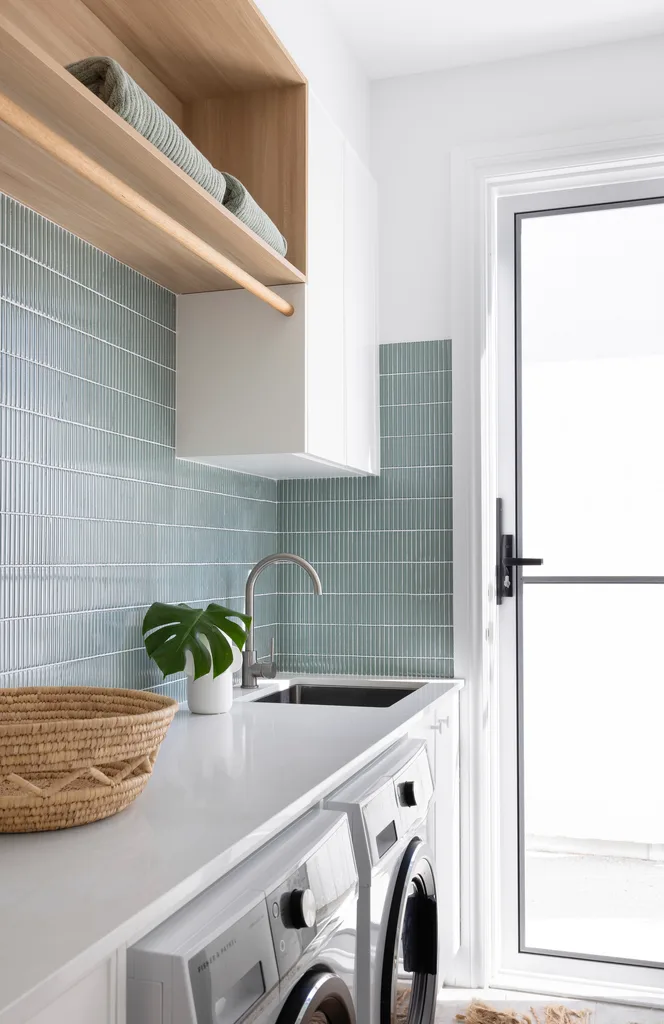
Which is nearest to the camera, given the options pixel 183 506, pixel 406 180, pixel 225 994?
pixel 225 994

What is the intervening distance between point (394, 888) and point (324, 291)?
53.2 inches

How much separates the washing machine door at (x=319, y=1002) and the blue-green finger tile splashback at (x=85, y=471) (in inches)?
27.0

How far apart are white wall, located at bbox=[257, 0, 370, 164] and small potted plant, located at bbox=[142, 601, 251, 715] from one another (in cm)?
134

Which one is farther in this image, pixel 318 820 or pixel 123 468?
pixel 123 468

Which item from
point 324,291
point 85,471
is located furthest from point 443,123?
point 85,471

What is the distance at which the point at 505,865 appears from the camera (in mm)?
2643

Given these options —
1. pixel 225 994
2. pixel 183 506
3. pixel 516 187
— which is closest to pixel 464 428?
pixel 516 187

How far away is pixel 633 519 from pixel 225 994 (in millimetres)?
2024

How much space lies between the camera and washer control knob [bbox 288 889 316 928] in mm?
1081

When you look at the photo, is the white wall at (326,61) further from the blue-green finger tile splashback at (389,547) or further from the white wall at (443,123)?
the blue-green finger tile splashback at (389,547)

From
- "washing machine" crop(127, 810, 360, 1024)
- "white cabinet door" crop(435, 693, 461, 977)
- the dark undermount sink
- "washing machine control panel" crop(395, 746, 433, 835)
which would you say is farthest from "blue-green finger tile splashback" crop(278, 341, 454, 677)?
"washing machine" crop(127, 810, 360, 1024)

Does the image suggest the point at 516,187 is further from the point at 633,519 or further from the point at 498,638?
the point at 498,638

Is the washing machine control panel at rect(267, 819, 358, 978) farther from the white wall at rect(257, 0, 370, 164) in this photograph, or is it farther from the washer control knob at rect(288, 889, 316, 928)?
the white wall at rect(257, 0, 370, 164)

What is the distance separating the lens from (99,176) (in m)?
1.21
